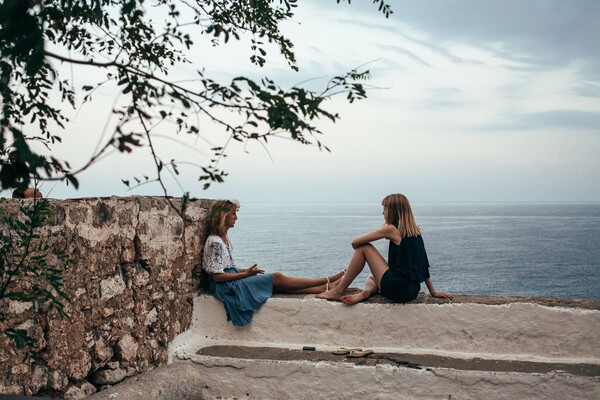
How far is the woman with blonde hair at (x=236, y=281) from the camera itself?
18.4ft

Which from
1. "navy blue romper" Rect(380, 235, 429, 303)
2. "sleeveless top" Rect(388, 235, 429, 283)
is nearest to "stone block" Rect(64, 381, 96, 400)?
"navy blue romper" Rect(380, 235, 429, 303)

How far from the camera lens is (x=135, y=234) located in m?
4.84

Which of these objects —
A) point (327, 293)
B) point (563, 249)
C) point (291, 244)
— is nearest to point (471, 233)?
point (563, 249)

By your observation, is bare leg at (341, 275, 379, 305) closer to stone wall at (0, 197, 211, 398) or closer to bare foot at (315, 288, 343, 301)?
bare foot at (315, 288, 343, 301)

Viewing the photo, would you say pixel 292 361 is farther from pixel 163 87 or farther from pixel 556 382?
pixel 163 87

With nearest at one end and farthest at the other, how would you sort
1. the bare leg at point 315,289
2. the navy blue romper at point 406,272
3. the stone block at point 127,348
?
the stone block at point 127,348 → the navy blue romper at point 406,272 → the bare leg at point 315,289

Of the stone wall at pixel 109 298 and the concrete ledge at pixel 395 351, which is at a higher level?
the stone wall at pixel 109 298

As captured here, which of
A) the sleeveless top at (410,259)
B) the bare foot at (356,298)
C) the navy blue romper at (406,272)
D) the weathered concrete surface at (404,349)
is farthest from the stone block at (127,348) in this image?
the sleeveless top at (410,259)

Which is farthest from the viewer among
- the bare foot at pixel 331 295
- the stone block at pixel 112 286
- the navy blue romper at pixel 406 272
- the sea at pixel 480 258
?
the sea at pixel 480 258

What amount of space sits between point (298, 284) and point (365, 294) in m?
0.64

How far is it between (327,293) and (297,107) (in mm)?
3488

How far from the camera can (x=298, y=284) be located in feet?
19.0

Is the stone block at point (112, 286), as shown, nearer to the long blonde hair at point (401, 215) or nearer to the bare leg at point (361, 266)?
the bare leg at point (361, 266)

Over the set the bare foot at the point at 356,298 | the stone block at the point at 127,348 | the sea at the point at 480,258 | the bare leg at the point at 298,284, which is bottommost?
the sea at the point at 480,258
